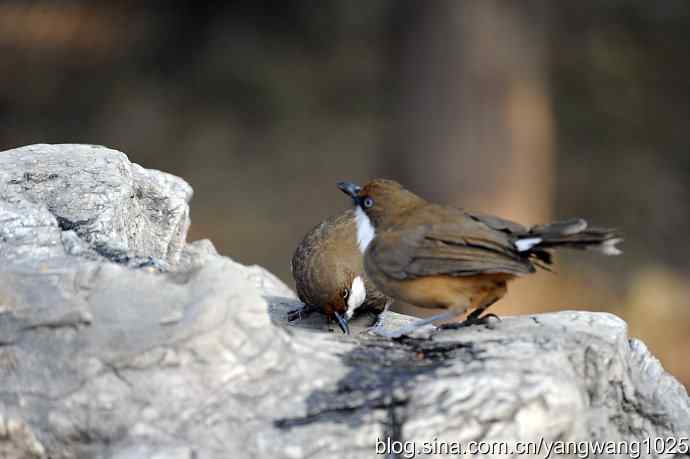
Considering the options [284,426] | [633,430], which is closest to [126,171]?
[284,426]

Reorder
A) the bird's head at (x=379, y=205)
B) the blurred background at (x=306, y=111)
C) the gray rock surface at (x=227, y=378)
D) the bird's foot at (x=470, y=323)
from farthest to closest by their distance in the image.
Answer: the blurred background at (x=306, y=111) → the bird's head at (x=379, y=205) → the bird's foot at (x=470, y=323) → the gray rock surface at (x=227, y=378)

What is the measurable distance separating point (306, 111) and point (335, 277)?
19.3 feet

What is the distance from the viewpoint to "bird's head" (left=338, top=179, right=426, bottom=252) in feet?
16.6

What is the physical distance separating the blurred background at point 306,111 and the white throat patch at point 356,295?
4.47 m

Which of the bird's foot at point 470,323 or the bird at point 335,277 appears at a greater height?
the bird's foot at point 470,323

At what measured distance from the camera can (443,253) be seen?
462 centimetres

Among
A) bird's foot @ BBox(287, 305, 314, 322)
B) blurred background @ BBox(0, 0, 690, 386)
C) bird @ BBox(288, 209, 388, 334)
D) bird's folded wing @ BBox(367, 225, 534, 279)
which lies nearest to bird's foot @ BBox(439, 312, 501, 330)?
bird's folded wing @ BBox(367, 225, 534, 279)

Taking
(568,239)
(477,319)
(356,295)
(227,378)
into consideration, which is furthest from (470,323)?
(356,295)

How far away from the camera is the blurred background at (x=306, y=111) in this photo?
11.0 m

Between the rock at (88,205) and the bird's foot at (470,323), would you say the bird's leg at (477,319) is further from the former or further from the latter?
the rock at (88,205)

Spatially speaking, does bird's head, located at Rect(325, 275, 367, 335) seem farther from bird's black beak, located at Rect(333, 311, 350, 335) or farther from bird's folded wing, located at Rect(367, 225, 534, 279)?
bird's folded wing, located at Rect(367, 225, 534, 279)

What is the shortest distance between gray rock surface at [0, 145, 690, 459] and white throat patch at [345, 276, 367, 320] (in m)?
1.77

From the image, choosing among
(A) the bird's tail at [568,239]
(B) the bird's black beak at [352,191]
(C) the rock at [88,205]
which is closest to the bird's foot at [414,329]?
(A) the bird's tail at [568,239]

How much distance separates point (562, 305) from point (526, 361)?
6.51m
